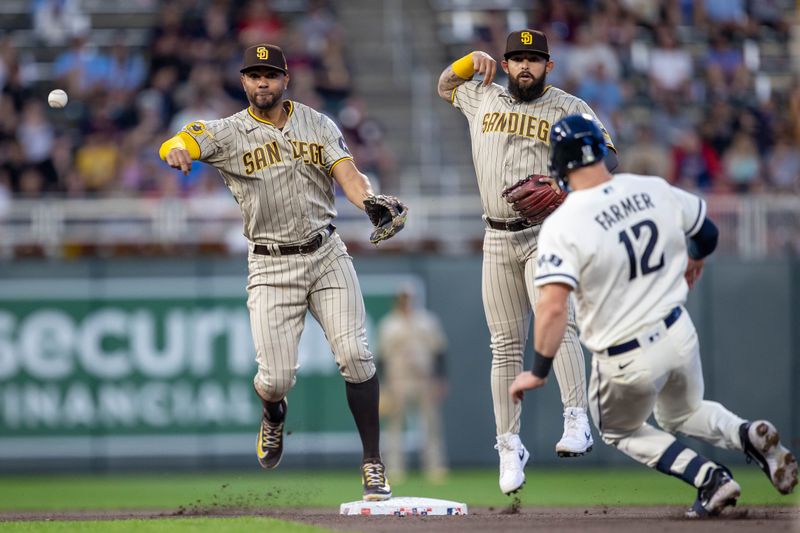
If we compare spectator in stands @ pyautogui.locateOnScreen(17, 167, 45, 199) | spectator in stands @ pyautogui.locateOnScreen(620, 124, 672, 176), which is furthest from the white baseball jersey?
spectator in stands @ pyautogui.locateOnScreen(17, 167, 45, 199)

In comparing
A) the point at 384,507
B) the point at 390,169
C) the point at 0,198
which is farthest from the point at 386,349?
the point at 384,507

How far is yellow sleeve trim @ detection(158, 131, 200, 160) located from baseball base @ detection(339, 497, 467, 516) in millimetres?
2392

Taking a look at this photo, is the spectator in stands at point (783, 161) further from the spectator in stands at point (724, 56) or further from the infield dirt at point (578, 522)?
the infield dirt at point (578, 522)

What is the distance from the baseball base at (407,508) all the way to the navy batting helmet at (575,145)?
89.6 inches

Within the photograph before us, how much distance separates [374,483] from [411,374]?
663 centimetres

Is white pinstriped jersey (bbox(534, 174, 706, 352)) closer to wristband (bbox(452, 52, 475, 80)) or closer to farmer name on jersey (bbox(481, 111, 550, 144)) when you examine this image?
farmer name on jersey (bbox(481, 111, 550, 144))

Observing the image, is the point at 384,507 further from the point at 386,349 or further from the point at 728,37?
the point at 728,37

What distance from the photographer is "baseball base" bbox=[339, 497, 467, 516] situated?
316 inches

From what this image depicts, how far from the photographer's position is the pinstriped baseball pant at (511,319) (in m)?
8.12

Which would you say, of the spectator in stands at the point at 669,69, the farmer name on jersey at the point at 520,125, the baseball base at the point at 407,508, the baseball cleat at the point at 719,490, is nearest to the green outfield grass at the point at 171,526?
the baseball base at the point at 407,508

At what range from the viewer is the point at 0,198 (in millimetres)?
15492

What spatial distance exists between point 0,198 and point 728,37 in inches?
395

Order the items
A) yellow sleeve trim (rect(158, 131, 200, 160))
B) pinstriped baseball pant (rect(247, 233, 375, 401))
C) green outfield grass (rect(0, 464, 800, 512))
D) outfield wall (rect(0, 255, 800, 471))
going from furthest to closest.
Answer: outfield wall (rect(0, 255, 800, 471)), green outfield grass (rect(0, 464, 800, 512)), pinstriped baseball pant (rect(247, 233, 375, 401)), yellow sleeve trim (rect(158, 131, 200, 160))

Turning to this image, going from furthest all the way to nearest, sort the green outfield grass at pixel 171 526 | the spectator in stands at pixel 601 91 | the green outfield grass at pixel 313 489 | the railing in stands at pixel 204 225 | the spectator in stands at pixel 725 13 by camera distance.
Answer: the spectator in stands at pixel 725 13, the spectator in stands at pixel 601 91, the railing in stands at pixel 204 225, the green outfield grass at pixel 313 489, the green outfield grass at pixel 171 526
